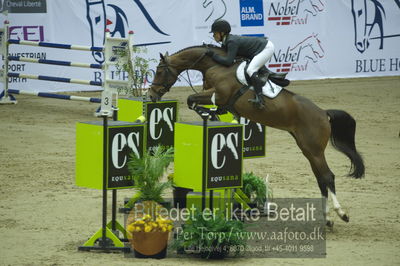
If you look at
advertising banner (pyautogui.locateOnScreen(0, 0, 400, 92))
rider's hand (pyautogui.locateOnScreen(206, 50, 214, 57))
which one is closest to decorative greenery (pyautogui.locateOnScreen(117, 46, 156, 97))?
advertising banner (pyautogui.locateOnScreen(0, 0, 400, 92))

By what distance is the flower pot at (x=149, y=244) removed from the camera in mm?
7707

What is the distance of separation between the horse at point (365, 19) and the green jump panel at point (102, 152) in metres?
15.8

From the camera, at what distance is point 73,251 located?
26.4 feet

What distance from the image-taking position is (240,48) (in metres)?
10.1

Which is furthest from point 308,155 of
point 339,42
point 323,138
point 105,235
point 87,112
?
point 339,42

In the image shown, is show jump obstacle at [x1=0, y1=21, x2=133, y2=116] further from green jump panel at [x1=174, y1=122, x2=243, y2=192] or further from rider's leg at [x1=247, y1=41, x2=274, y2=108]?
green jump panel at [x1=174, y1=122, x2=243, y2=192]

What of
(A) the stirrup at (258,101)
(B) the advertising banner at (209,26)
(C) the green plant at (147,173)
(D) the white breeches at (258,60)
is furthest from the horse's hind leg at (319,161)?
(B) the advertising banner at (209,26)

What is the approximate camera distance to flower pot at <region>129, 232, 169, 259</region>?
771 cm

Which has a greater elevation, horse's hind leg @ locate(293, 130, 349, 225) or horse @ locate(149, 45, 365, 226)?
horse @ locate(149, 45, 365, 226)

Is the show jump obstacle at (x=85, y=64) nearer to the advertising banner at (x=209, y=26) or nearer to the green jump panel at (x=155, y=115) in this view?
the advertising banner at (x=209, y=26)

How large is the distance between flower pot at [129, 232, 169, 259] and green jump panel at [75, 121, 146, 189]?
59 cm

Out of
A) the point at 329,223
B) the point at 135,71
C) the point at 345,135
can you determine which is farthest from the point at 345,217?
the point at 135,71

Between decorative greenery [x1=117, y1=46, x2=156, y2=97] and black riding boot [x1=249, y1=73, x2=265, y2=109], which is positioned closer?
black riding boot [x1=249, y1=73, x2=265, y2=109]

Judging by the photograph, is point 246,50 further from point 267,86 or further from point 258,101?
point 258,101
